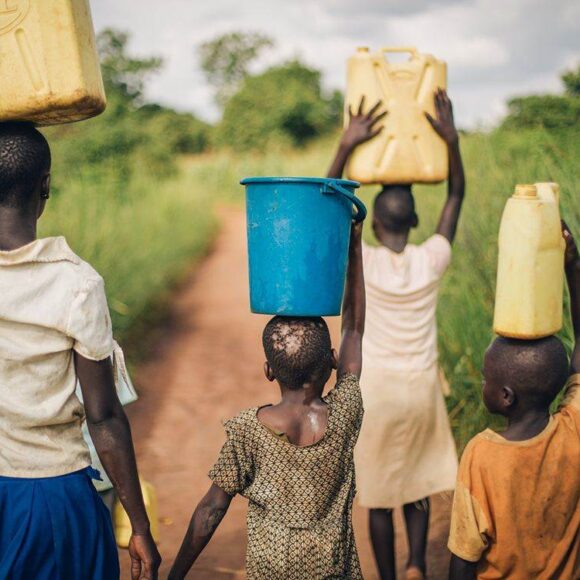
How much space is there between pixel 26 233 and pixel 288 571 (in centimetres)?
101

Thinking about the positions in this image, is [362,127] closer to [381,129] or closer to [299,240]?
[381,129]

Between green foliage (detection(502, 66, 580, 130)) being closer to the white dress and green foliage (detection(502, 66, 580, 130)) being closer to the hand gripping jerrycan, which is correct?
the white dress

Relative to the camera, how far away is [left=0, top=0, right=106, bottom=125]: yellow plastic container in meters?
2.04

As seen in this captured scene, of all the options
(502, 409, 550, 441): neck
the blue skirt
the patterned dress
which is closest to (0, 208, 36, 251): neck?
the blue skirt

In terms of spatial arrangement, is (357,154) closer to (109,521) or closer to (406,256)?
(406,256)

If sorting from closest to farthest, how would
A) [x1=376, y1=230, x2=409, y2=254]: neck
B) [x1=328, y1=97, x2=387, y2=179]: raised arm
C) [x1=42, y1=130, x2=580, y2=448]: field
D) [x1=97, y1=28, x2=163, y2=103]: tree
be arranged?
1. [x1=328, y1=97, x2=387, y2=179]: raised arm
2. [x1=376, y1=230, x2=409, y2=254]: neck
3. [x1=42, y1=130, x2=580, y2=448]: field
4. [x1=97, y1=28, x2=163, y2=103]: tree

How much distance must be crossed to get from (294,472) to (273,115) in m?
25.6

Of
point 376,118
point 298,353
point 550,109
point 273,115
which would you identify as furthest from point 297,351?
point 273,115

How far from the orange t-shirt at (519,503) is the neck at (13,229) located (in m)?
1.18

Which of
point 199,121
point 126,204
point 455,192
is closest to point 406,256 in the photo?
point 455,192

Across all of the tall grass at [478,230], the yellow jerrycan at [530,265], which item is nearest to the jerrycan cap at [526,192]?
the yellow jerrycan at [530,265]

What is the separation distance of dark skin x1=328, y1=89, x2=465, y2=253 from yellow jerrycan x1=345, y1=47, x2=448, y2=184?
0.03 metres

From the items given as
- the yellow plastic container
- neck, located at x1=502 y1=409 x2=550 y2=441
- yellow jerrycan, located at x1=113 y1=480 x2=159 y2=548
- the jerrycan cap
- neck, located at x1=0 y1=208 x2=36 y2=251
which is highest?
the yellow plastic container

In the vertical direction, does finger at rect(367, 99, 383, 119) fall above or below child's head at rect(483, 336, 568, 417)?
above
